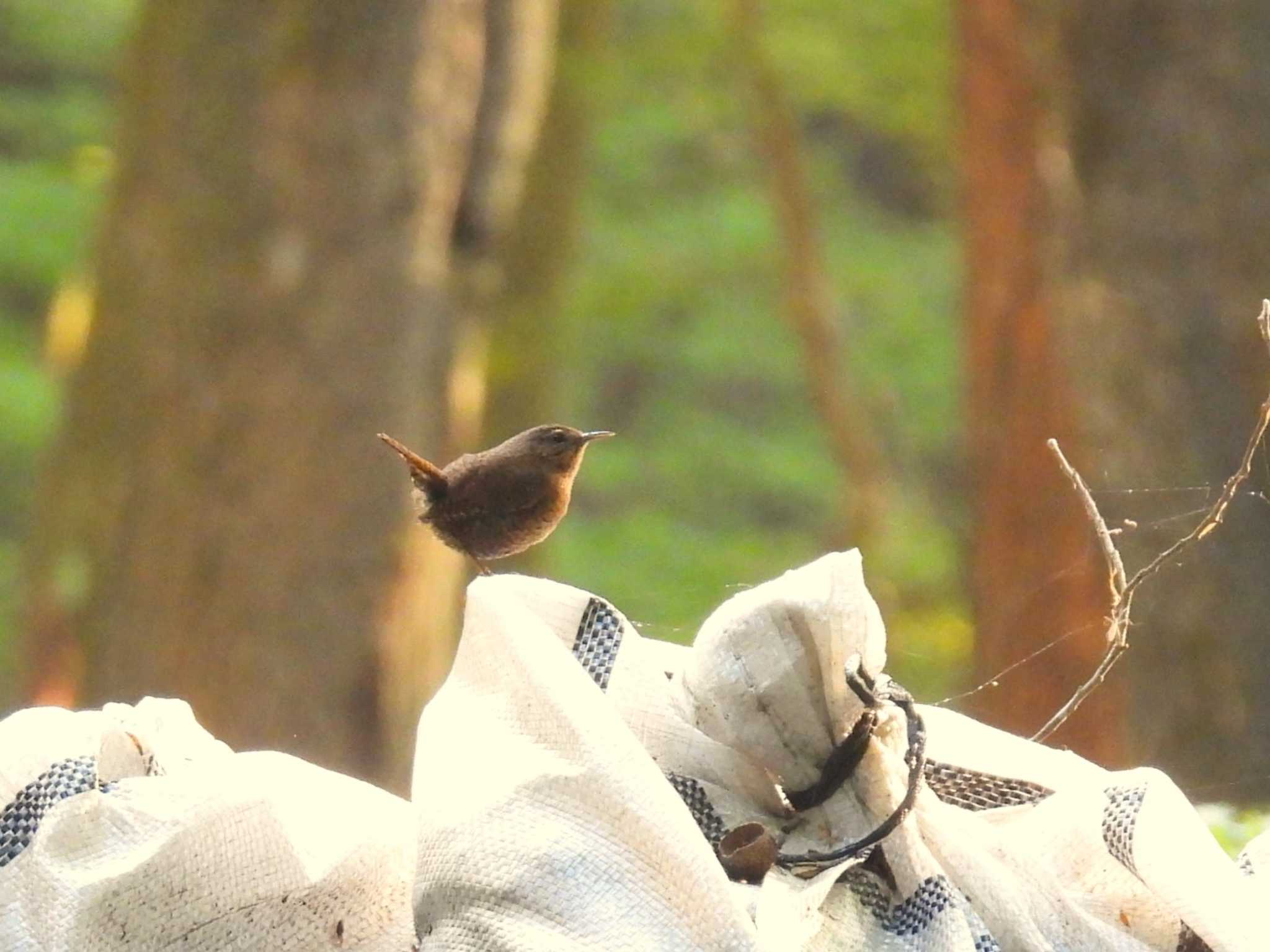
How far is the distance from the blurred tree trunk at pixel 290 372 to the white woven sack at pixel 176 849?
390cm

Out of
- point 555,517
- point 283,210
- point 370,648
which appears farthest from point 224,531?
point 555,517

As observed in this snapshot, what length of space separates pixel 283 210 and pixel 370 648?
1.49 m

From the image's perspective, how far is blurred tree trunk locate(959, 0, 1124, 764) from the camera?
4988 mm

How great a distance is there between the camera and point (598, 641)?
1853 millimetres

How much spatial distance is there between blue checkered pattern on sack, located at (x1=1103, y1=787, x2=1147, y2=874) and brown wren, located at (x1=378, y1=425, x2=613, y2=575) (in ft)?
5.57

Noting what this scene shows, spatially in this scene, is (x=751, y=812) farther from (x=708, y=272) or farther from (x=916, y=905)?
(x=708, y=272)

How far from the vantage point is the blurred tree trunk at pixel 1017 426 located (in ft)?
16.4

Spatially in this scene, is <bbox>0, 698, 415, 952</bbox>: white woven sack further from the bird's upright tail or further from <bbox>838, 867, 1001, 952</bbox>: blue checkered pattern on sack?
the bird's upright tail

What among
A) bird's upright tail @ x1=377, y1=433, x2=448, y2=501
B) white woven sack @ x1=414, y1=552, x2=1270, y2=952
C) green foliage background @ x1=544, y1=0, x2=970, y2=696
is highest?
white woven sack @ x1=414, y1=552, x2=1270, y2=952

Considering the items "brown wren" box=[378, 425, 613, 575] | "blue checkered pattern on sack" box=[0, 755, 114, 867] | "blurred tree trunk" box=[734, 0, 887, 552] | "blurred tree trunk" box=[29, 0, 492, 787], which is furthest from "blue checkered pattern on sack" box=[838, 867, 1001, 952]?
"blurred tree trunk" box=[734, 0, 887, 552]

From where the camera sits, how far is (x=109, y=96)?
439 inches

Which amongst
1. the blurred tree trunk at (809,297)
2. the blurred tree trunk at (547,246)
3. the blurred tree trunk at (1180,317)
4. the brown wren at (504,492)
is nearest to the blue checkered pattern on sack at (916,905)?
the brown wren at (504,492)

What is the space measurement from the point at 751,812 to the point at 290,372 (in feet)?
14.0

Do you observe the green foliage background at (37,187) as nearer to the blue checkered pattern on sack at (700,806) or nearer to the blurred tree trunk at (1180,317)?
the blurred tree trunk at (1180,317)
